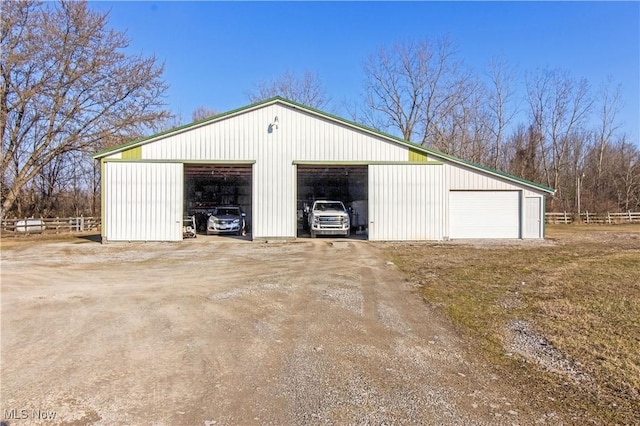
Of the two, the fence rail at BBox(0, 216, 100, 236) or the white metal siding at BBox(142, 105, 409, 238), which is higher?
the white metal siding at BBox(142, 105, 409, 238)

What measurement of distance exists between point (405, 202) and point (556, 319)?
1348 cm

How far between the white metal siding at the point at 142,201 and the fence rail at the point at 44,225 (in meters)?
10.5

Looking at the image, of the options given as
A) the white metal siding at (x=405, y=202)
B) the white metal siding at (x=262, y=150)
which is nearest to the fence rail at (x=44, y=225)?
the white metal siding at (x=262, y=150)

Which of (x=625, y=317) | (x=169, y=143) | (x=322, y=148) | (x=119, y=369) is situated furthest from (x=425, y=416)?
(x=169, y=143)

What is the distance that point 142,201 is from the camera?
18.7 m

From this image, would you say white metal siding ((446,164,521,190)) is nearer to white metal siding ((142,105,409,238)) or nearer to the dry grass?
white metal siding ((142,105,409,238))

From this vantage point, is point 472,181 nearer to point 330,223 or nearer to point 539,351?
point 330,223

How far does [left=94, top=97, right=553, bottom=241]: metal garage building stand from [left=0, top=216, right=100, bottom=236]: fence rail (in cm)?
1042

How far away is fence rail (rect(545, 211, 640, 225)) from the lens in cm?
3959

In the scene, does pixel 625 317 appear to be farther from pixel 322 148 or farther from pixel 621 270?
pixel 322 148

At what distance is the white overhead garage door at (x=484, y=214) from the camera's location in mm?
20531

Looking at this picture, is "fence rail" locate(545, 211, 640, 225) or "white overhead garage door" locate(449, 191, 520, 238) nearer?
"white overhead garage door" locate(449, 191, 520, 238)

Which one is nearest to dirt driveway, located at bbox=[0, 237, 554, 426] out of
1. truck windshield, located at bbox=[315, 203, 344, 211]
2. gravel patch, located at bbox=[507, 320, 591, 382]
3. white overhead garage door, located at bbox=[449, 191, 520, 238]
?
gravel patch, located at bbox=[507, 320, 591, 382]

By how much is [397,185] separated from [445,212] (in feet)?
8.47
